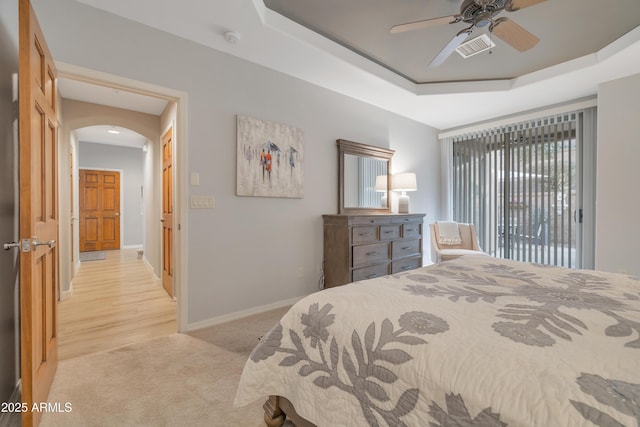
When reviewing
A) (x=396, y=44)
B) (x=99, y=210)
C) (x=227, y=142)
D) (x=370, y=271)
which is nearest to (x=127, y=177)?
(x=99, y=210)

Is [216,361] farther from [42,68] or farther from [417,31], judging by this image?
[417,31]

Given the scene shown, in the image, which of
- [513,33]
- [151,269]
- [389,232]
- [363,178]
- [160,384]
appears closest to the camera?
[160,384]

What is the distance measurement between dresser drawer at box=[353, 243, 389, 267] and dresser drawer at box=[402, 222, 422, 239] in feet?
1.34

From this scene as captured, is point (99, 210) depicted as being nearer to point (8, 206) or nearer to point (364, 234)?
point (8, 206)

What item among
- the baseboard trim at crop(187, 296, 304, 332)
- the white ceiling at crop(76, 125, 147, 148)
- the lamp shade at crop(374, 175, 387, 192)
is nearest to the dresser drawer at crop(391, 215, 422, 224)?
the lamp shade at crop(374, 175, 387, 192)

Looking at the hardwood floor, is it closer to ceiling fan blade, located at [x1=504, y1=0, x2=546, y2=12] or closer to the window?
ceiling fan blade, located at [x1=504, y1=0, x2=546, y2=12]

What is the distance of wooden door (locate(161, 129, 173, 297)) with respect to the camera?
357 centimetres

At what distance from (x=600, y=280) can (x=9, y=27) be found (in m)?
3.55

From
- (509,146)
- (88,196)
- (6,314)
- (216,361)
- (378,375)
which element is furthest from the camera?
(88,196)

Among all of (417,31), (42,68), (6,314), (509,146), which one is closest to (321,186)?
(417,31)

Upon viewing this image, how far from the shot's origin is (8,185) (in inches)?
62.6

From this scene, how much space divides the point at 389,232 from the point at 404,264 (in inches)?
21.0

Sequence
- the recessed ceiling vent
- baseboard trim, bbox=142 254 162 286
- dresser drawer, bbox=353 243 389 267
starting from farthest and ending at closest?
baseboard trim, bbox=142 254 162 286
dresser drawer, bbox=353 243 389 267
the recessed ceiling vent

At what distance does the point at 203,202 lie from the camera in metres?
2.65
